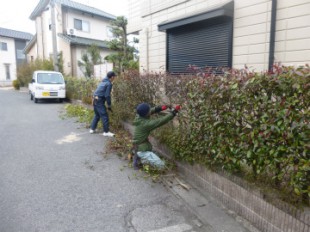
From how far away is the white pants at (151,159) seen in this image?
4.12 meters

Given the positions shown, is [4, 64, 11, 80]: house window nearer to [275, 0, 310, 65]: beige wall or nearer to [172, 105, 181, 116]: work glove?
[172, 105, 181, 116]: work glove

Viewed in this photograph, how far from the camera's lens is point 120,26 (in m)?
14.4

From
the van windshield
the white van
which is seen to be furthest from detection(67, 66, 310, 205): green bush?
the van windshield

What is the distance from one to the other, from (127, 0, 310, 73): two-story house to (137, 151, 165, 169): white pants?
8.68 ft

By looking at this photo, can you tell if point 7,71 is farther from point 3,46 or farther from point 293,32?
point 293,32

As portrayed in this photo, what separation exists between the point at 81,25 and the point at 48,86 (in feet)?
38.9

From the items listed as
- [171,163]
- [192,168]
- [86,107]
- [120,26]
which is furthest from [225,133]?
[120,26]

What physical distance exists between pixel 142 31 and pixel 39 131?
179 inches

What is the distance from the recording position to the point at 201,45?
6.12 meters

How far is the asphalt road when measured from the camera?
2812 mm

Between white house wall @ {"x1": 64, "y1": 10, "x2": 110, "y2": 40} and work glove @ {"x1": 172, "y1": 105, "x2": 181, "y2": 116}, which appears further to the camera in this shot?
white house wall @ {"x1": 64, "y1": 10, "x2": 110, "y2": 40}

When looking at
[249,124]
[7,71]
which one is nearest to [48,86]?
[249,124]

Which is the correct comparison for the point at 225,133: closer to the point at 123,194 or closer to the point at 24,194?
the point at 123,194

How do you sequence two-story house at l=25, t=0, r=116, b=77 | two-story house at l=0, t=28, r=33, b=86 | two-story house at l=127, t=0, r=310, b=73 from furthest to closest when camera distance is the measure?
two-story house at l=0, t=28, r=33, b=86 → two-story house at l=25, t=0, r=116, b=77 → two-story house at l=127, t=0, r=310, b=73
